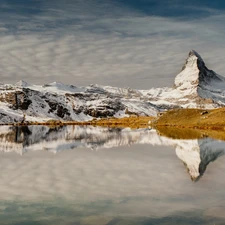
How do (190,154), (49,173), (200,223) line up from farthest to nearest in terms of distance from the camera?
(190,154) → (49,173) → (200,223)

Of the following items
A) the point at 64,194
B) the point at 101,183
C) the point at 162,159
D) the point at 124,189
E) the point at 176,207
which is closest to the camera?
the point at 176,207

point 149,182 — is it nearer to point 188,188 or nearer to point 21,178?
point 188,188

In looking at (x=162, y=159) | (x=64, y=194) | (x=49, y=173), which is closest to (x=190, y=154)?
(x=162, y=159)

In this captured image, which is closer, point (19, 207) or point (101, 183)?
point (19, 207)

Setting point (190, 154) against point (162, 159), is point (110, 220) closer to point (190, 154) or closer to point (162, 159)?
point (162, 159)

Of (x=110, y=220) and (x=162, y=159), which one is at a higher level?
(x=110, y=220)

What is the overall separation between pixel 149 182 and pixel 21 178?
10.3 meters

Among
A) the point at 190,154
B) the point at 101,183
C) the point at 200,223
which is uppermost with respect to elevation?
the point at 200,223

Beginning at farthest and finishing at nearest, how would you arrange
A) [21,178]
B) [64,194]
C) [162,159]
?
[162,159] < [21,178] < [64,194]

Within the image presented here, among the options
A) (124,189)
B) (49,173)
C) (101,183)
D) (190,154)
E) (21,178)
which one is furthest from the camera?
(190,154)

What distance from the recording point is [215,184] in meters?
29.1

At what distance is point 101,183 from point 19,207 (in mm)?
8345

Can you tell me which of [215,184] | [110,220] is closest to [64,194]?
[110,220]

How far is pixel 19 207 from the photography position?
22.9 m
